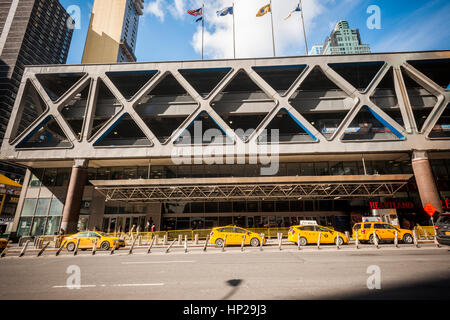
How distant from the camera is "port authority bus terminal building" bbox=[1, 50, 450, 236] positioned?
22.4 m

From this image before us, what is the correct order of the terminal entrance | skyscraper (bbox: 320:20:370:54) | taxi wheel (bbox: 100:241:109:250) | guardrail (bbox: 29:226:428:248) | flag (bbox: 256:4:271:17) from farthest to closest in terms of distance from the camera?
skyscraper (bbox: 320:20:370:54) < the terminal entrance < flag (bbox: 256:4:271:17) < guardrail (bbox: 29:226:428:248) < taxi wheel (bbox: 100:241:109:250)

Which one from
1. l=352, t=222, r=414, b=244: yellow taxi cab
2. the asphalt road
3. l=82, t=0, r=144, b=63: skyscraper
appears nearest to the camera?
the asphalt road

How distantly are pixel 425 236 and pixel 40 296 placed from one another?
24.6 metres

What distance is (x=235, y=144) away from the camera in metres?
23.0

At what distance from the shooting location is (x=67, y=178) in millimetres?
27734

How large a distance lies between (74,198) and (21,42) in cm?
10332

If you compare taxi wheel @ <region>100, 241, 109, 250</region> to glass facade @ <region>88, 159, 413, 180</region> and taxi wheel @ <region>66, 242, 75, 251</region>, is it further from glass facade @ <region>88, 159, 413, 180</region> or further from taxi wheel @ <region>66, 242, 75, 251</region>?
glass facade @ <region>88, 159, 413, 180</region>

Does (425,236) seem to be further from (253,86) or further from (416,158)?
(253,86)

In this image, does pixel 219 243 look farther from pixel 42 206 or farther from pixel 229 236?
pixel 42 206

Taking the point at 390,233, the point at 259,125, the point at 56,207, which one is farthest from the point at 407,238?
the point at 56,207

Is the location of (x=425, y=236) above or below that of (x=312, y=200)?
below

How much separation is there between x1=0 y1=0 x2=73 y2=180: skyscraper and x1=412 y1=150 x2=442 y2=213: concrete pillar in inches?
4439
